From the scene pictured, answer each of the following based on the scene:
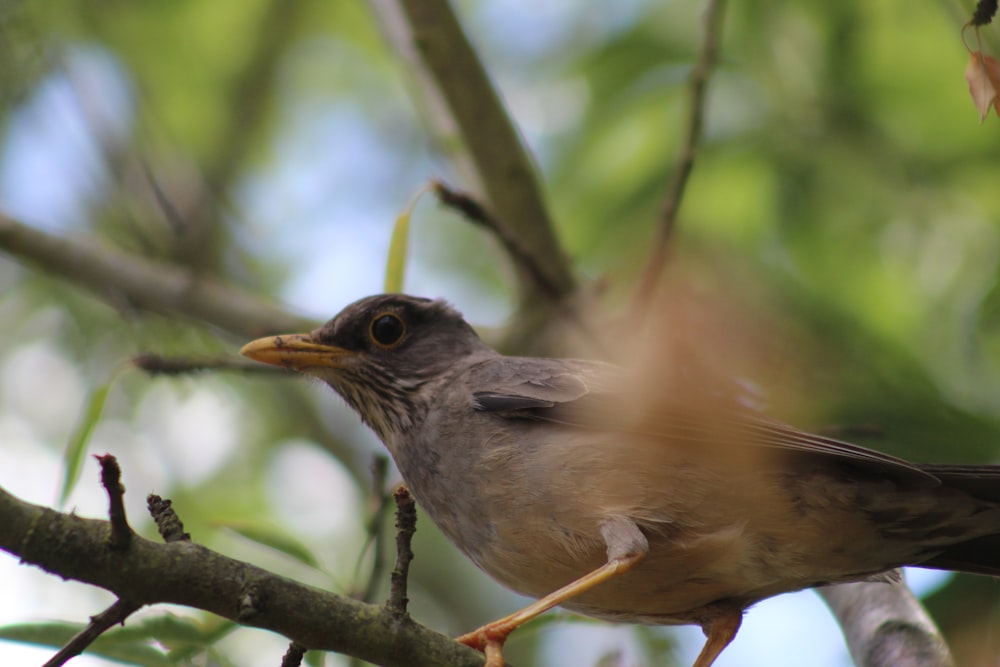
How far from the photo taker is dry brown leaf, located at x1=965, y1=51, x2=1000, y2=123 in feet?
10.5

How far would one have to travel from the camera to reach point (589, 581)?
3951 mm

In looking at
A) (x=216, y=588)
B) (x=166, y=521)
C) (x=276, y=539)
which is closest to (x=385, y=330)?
(x=276, y=539)

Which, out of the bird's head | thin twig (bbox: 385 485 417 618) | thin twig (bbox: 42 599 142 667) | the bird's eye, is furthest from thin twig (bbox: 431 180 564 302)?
thin twig (bbox: 42 599 142 667)

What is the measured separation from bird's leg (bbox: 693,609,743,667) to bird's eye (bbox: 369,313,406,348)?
2.15 meters

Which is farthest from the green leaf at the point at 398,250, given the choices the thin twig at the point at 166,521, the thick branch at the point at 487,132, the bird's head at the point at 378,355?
the thin twig at the point at 166,521

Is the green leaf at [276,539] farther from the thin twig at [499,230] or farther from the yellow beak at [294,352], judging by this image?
the thin twig at [499,230]

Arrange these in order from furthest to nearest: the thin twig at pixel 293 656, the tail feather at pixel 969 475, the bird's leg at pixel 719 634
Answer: the bird's leg at pixel 719 634 < the tail feather at pixel 969 475 < the thin twig at pixel 293 656

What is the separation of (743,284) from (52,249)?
4556mm

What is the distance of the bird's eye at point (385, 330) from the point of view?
5375 mm

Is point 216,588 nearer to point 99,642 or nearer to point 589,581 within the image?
point 99,642

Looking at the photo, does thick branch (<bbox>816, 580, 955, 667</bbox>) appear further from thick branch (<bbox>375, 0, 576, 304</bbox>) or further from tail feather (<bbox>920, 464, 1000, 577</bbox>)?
thick branch (<bbox>375, 0, 576, 304</bbox>)

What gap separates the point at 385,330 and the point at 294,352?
53cm

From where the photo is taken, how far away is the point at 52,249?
667cm

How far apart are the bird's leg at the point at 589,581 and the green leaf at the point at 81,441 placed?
6.71 ft
